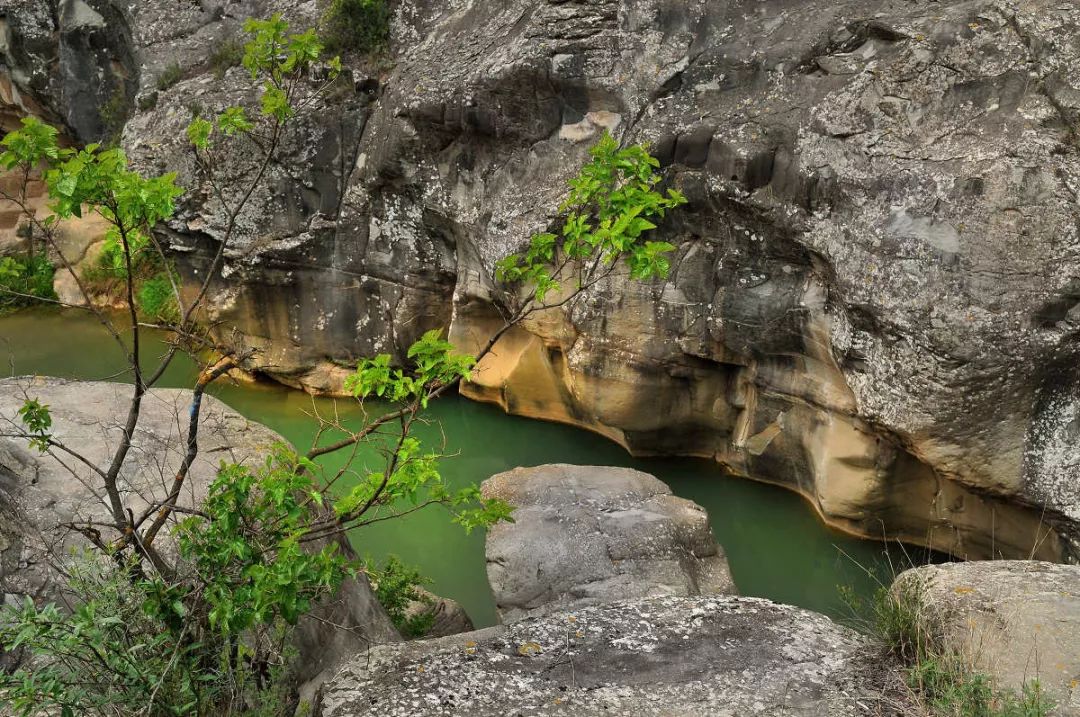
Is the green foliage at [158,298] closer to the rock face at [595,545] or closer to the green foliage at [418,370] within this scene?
the rock face at [595,545]

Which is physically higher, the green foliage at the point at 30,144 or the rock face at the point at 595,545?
the green foliage at the point at 30,144

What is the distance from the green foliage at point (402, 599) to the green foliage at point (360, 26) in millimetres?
5603

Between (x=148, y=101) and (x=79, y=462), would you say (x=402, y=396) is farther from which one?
(x=148, y=101)

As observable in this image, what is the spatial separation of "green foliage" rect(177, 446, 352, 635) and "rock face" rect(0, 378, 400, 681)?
22.3 inches

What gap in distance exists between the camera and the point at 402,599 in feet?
22.0

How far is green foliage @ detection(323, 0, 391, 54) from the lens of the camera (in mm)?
10031

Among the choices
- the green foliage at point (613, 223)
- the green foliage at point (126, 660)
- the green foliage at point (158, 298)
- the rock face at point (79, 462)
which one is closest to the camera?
the green foliage at point (126, 660)

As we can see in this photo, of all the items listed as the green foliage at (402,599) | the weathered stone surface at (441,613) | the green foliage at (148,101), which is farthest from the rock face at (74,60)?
the weathered stone surface at (441,613)

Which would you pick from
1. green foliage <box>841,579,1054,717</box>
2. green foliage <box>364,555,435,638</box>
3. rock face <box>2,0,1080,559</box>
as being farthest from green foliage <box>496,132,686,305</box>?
green foliage <box>364,555,435,638</box>

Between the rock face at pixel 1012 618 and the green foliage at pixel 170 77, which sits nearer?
the rock face at pixel 1012 618

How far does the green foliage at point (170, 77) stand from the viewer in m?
10.7

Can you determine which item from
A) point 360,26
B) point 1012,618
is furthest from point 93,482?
point 360,26

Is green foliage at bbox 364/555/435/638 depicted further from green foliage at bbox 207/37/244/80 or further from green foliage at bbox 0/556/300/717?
green foliage at bbox 207/37/244/80

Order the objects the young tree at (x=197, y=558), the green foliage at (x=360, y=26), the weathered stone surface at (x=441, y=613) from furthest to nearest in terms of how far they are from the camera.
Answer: the green foliage at (x=360, y=26)
the weathered stone surface at (x=441, y=613)
the young tree at (x=197, y=558)
